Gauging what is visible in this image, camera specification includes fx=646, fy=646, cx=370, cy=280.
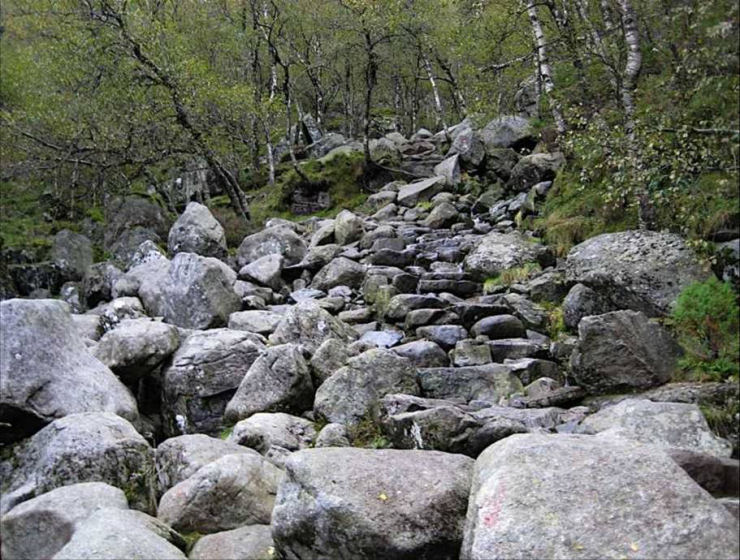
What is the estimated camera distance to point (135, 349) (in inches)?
511

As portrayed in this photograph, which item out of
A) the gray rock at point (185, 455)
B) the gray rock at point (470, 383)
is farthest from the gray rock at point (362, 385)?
the gray rock at point (185, 455)

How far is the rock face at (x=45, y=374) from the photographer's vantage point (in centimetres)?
1023

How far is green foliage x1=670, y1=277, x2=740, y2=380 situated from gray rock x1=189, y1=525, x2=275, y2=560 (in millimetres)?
5545

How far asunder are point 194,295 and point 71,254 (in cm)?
1199

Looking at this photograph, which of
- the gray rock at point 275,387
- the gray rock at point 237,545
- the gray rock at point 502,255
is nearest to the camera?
the gray rock at point 237,545

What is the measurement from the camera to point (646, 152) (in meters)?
9.19

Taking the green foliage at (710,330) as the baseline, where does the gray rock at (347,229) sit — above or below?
above

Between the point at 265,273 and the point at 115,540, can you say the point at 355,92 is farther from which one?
the point at 115,540

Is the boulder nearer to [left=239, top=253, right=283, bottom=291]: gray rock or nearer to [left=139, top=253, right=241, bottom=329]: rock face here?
[left=239, top=253, right=283, bottom=291]: gray rock

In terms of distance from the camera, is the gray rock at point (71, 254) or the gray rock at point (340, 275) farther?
the gray rock at point (71, 254)

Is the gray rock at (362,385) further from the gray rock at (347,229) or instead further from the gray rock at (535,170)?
the gray rock at (535,170)

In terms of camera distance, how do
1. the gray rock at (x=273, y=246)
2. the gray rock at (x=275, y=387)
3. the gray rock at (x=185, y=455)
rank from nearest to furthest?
the gray rock at (x=185, y=455) → the gray rock at (x=275, y=387) → the gray rock at (x=273, y=246)

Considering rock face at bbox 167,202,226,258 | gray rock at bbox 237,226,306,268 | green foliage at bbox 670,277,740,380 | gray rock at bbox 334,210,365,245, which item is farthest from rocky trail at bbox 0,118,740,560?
rock face at bbox 167,202,226,258

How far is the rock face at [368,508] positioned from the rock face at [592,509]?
1.53 feet
